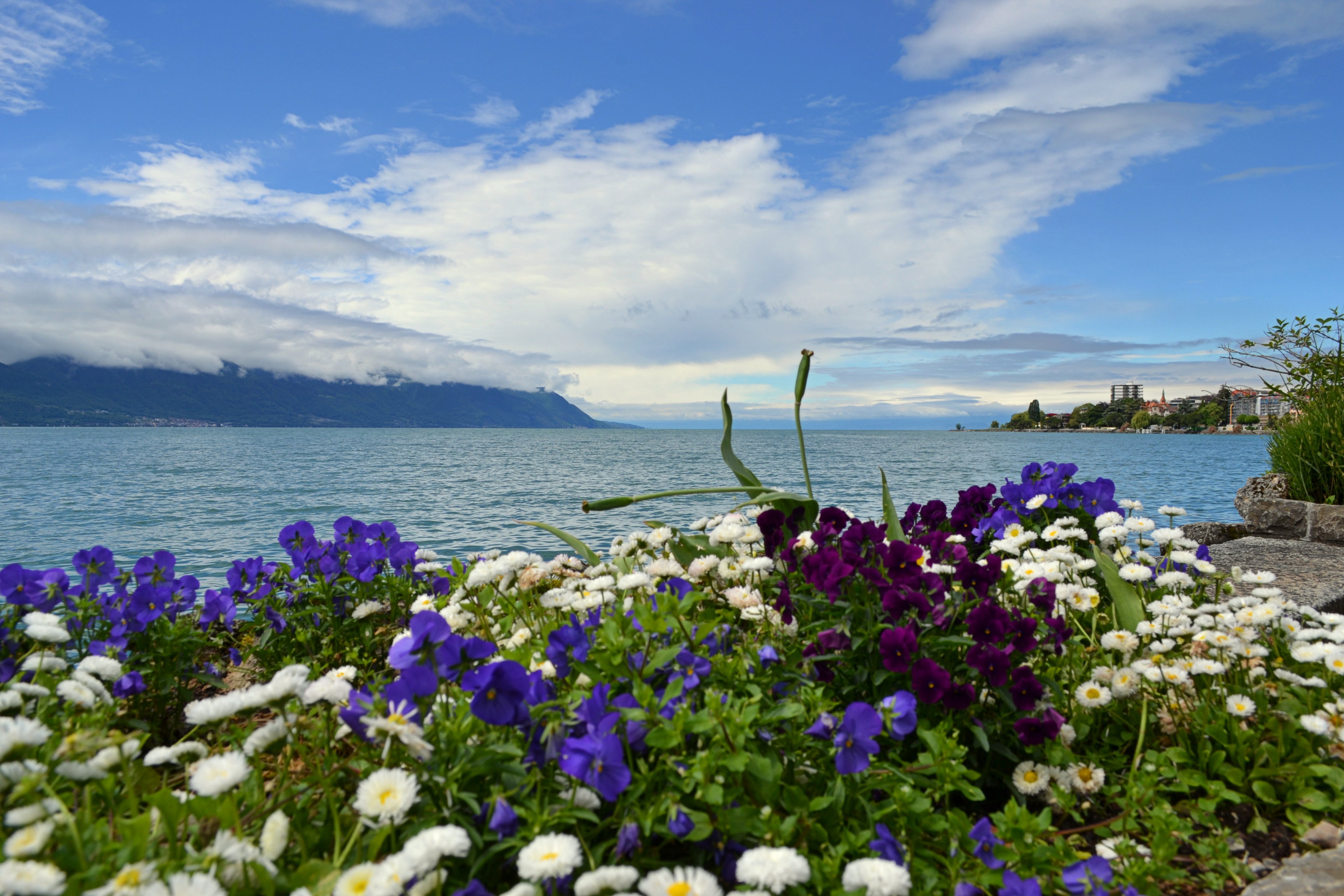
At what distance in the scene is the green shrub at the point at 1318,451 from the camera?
261 inches

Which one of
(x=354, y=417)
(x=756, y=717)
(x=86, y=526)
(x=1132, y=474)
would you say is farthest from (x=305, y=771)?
(x=354, y=417)

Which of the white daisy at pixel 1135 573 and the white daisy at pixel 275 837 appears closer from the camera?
the white daisy at pixel 275 837

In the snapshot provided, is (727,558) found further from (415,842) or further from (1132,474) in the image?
(1132,474)

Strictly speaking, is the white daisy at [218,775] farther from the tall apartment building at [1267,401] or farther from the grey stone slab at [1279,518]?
the tall apartment building at [1267,401]

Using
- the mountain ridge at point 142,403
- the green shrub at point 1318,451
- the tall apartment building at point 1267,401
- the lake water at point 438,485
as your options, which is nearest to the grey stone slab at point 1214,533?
the green shrub at point 1318,451

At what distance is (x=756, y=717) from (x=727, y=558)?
54.7 inches

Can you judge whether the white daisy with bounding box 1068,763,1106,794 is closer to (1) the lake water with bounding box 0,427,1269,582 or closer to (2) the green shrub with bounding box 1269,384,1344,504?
(2) the green shrub with bounding box 1269,384,1344,504

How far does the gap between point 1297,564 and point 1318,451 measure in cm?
246

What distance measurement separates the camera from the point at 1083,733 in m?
2.31

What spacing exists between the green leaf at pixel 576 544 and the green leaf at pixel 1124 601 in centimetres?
245

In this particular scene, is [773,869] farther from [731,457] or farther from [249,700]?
[731,457]

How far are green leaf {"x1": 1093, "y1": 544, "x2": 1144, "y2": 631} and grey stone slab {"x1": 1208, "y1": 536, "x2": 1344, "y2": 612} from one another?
206cm

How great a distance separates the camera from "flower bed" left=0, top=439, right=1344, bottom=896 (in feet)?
4.22

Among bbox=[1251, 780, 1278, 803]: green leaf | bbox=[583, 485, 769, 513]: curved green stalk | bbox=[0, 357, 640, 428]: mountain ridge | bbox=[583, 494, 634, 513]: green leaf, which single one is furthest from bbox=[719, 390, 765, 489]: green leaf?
bbox=[0, 357, 640, 428]: mountain ridge
